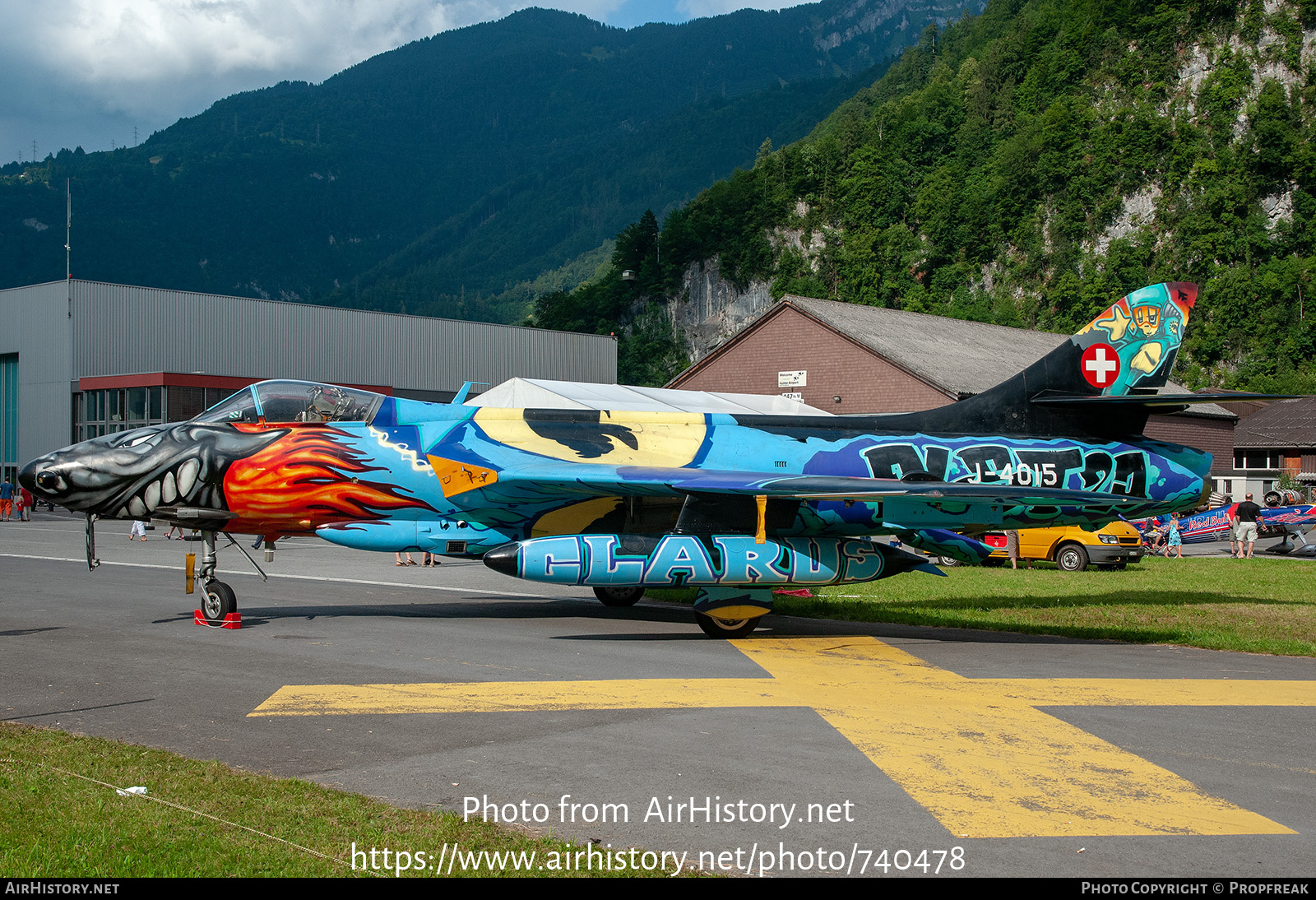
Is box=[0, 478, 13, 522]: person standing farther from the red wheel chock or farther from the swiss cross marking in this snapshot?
the swiss cross marking

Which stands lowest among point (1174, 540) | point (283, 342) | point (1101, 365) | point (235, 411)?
point (1174, 540)

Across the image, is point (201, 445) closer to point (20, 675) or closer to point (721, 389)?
point (20, 675)

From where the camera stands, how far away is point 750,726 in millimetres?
8164

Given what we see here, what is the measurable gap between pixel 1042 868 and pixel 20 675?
9.12 m

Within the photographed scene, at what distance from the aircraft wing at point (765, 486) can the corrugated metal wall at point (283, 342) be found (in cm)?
4477

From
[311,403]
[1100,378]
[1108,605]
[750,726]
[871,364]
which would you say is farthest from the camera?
[871,364]

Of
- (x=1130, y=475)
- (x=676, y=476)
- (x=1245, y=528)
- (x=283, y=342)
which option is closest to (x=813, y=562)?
(x=676, y=476)

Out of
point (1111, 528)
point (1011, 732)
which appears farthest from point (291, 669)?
point (1111, 528)

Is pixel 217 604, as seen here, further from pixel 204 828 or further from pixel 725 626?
pixel 204 828

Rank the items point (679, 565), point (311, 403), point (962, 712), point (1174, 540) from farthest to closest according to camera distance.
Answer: point (1174, 540), point (311, 403), point (679, 565), point (962, 712)

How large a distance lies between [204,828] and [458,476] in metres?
8.30

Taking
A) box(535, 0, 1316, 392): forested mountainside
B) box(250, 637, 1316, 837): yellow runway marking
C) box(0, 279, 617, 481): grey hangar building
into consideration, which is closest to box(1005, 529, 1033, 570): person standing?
box(250, 637, 1316, 837): yellow runway marking

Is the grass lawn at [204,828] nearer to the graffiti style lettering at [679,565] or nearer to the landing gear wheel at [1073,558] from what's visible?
the graffiti style lettering at [679,565]

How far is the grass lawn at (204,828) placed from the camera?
16.0 feet
